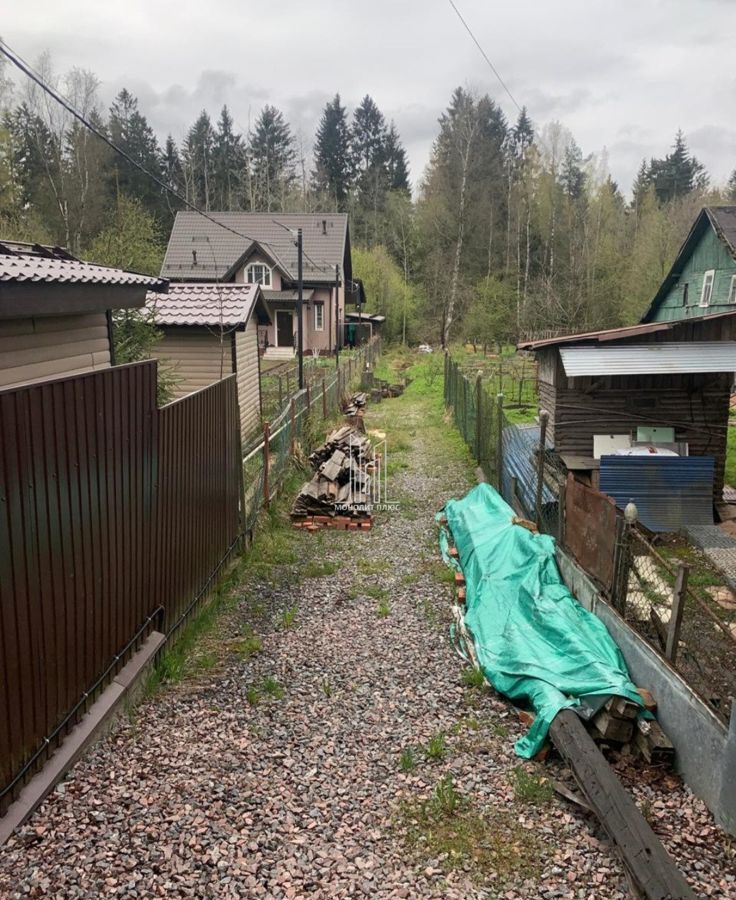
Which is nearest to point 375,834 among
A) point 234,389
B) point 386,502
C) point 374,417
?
point 234,389

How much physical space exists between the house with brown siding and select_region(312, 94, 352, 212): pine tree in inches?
989

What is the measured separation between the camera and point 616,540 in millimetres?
5398

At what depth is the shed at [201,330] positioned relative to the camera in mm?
12500

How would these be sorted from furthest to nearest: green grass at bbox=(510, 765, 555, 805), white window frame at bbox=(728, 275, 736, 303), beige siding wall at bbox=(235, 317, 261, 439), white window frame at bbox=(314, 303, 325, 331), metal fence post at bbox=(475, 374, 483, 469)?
1. white window frame at bbox=(314, 303, 325, 331)
2. white window frame at bbox=(728, 275, 736, 303)
3. beige siding wall at bbox=(235, 317, 261, 439)
4. metal fence post at bbox=(475, 374, 483, 469)
5. green grass at bbox=(510, 765, 555, 805)

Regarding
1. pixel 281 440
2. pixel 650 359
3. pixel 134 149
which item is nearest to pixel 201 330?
pixel 281 440

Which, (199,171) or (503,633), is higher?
(199,171)

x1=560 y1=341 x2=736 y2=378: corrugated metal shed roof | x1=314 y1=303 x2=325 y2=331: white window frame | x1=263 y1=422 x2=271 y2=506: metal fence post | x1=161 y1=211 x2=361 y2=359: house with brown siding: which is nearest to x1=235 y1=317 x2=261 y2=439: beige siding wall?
x1=263 y1=422 x2=271 y2=506: metal fence post

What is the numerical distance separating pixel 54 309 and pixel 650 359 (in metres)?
9.59

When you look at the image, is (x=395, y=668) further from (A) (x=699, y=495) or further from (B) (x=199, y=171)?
(B) (x=199, y=171)

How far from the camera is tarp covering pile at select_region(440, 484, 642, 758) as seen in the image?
451 cm

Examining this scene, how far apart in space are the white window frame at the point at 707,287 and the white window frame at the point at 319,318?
18.3m

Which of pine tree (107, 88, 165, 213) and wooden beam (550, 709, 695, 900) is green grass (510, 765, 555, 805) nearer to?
wooden beam (550, 709, 695, 900)

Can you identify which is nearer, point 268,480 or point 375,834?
point 375,834

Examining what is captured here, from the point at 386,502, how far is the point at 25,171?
35.2 metres
